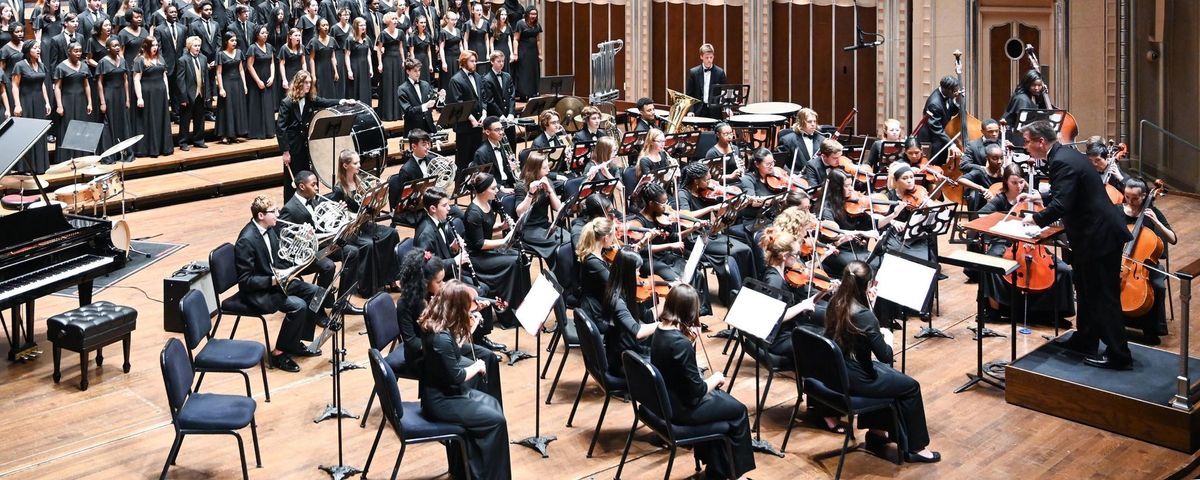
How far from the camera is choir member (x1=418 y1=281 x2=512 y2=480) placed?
5.77 m

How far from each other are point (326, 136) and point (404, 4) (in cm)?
490

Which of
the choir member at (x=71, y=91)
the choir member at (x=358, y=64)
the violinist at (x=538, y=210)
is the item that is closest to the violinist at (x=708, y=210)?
the violinist at (x=538, y=210)

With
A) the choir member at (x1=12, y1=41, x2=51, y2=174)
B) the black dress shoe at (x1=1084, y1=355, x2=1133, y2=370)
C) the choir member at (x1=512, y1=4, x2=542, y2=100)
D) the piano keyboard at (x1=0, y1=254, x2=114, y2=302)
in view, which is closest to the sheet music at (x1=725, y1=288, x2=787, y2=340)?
the black dress shoe at (x1=1084, y1=355, x2=1133, y2=370)

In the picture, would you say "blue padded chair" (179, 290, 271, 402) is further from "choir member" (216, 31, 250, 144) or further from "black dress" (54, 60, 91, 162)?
"choir member" (216, 31, 250, 144)

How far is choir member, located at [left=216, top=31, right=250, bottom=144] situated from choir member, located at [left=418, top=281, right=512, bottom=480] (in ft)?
29.4

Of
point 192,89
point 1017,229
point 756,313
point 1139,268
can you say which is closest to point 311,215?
point 756,313

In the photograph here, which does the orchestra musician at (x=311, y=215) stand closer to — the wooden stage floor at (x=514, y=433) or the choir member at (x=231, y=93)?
the wooden stage floor at (x=514, y=433)

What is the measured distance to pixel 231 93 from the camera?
1409 cm

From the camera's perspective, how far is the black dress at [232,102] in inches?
549

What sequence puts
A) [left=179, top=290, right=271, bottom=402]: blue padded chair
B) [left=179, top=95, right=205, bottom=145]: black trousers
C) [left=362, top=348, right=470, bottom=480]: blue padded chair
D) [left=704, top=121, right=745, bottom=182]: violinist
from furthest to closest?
1. [left=179, top=95, right=205, bottom=145]: black trousers
2. [left=704, top=121, right=745, bottom=182]: violinist
3. [left=179, top=290, right=271, bottom=402]: blue padded chair
4. [left=362, top=348, right=470, bottom=480]: blue padded chair

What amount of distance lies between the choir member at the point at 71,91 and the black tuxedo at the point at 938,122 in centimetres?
838

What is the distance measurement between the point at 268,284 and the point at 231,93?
696cm

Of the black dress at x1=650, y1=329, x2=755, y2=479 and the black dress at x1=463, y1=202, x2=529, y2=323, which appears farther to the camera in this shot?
the black dress at x1=463, y1=202, x2=529, y2=323

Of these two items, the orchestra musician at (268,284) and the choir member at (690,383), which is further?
the orchestra musician at (268,284)
